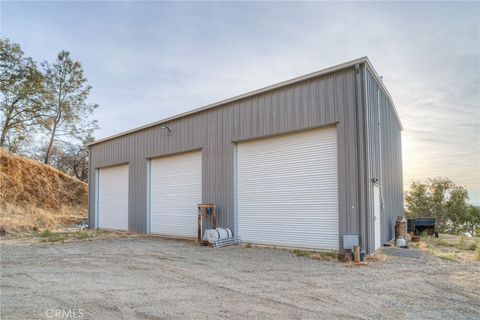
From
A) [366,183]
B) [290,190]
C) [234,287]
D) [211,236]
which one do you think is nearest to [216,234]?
[211,236]

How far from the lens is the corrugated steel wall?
7.71m

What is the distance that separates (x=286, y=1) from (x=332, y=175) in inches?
214

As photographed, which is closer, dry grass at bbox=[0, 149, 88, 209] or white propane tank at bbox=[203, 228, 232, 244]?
white propane tank at bbox=[203, 228, 232, 244]

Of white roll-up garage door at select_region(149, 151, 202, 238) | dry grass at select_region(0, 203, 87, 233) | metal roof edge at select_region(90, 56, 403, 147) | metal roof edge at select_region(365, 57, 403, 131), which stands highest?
metal roof edge at select_region(365, 57, 403, 131)

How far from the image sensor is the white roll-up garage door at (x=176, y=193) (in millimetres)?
10758

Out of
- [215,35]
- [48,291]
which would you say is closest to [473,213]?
[215,35]

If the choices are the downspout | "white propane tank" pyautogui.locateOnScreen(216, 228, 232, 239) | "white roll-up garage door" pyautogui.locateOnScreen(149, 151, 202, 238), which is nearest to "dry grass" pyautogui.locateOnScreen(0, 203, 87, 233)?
"white roll-up garage door" pyautogui.locateOnScreen(149, 151, 202, 238)

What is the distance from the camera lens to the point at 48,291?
439cm

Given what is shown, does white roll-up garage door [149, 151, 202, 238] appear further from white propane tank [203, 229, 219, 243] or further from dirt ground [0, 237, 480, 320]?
dirt ground [0, 237, 480, 320]

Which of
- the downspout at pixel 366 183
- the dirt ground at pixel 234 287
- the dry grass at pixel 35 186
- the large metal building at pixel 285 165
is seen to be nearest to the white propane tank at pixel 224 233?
the large metal building at pixel 285 165

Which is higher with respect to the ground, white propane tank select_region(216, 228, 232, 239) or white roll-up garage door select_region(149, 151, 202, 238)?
white roll-up garage door select_region(149, 151, 202, 238)

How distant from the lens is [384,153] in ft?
30.5

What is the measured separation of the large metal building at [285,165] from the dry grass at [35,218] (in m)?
5.31

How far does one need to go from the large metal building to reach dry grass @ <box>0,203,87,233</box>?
5.31 meters
